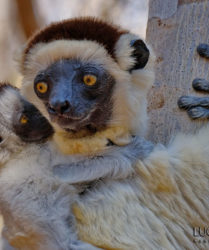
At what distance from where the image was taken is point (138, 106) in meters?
2.00

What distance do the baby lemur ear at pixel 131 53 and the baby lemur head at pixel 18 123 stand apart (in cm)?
57

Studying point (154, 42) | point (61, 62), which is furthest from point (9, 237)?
point (154, 42)

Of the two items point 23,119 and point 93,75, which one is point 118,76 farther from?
point 23,119

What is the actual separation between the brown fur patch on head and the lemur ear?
11 centimetres

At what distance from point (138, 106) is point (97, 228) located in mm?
653

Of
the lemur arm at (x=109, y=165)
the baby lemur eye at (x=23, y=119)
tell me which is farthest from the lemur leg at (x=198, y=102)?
the baby lemur eye at (x=23, y=119)

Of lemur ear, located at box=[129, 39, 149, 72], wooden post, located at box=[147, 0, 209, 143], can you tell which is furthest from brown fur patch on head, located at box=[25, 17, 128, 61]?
wooden post, located at box=[147, 0, 209, 143]

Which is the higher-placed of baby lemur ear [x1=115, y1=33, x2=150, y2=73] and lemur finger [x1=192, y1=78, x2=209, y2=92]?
baby lemur ear [x1=115, y1=33, x2=150, y2=73]

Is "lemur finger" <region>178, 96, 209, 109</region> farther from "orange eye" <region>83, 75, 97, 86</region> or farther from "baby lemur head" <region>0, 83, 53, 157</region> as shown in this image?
"baby lemur head" <region>0, 83, 53, 157</region>

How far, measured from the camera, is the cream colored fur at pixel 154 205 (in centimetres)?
185

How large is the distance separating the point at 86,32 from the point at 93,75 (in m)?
0.25

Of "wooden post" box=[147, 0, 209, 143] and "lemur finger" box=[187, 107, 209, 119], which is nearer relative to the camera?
"lemur finger" box=[187, 107, 209, 119]

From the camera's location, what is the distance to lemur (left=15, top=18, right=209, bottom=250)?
1861 mm

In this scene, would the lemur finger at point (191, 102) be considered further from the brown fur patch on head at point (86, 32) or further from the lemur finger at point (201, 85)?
the brown fur patch on head at point (86, 32)
